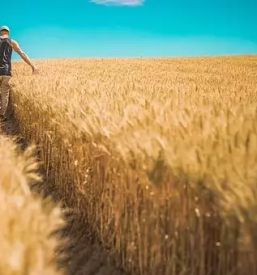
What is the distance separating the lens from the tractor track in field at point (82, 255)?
3.03m

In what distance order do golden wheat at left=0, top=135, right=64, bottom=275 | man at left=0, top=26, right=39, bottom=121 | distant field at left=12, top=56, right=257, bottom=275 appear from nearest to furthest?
golden wheat at left=0, top=135, right=64, bottom=275 → distant field at left=12, top=56, right=257, bottom=275 → man at left=0, top=26, right=39, bottom=121

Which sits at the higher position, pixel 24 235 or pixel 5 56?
pixel 5 56

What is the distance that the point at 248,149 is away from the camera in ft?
6.23

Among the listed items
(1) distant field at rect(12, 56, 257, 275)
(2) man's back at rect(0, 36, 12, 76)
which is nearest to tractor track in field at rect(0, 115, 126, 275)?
(1) distant field at rect(12, 56, 257, 275)

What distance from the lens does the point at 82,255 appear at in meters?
3.25

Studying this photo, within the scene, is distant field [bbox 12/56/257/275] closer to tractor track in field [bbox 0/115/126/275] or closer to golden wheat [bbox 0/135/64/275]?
tractor track in field [bbox 0/115/126/275]

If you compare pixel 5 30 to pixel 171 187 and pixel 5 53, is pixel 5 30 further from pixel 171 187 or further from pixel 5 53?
pixel 171 187

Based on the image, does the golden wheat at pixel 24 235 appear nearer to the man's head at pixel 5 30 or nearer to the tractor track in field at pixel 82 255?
the tractor track in field at pixel 82 255

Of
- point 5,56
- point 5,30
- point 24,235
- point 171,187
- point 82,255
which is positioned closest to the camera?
point 24,235

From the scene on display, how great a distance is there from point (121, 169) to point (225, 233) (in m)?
0.90

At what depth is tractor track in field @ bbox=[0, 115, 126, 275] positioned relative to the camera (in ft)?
9.94

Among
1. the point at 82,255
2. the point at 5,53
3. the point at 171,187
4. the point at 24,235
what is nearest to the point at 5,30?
the point at 5,53

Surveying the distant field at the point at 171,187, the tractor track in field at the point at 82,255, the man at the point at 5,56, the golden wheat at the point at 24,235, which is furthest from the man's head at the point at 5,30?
the golden wheat at the point at 24,235

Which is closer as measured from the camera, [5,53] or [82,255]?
→ [82,255]
